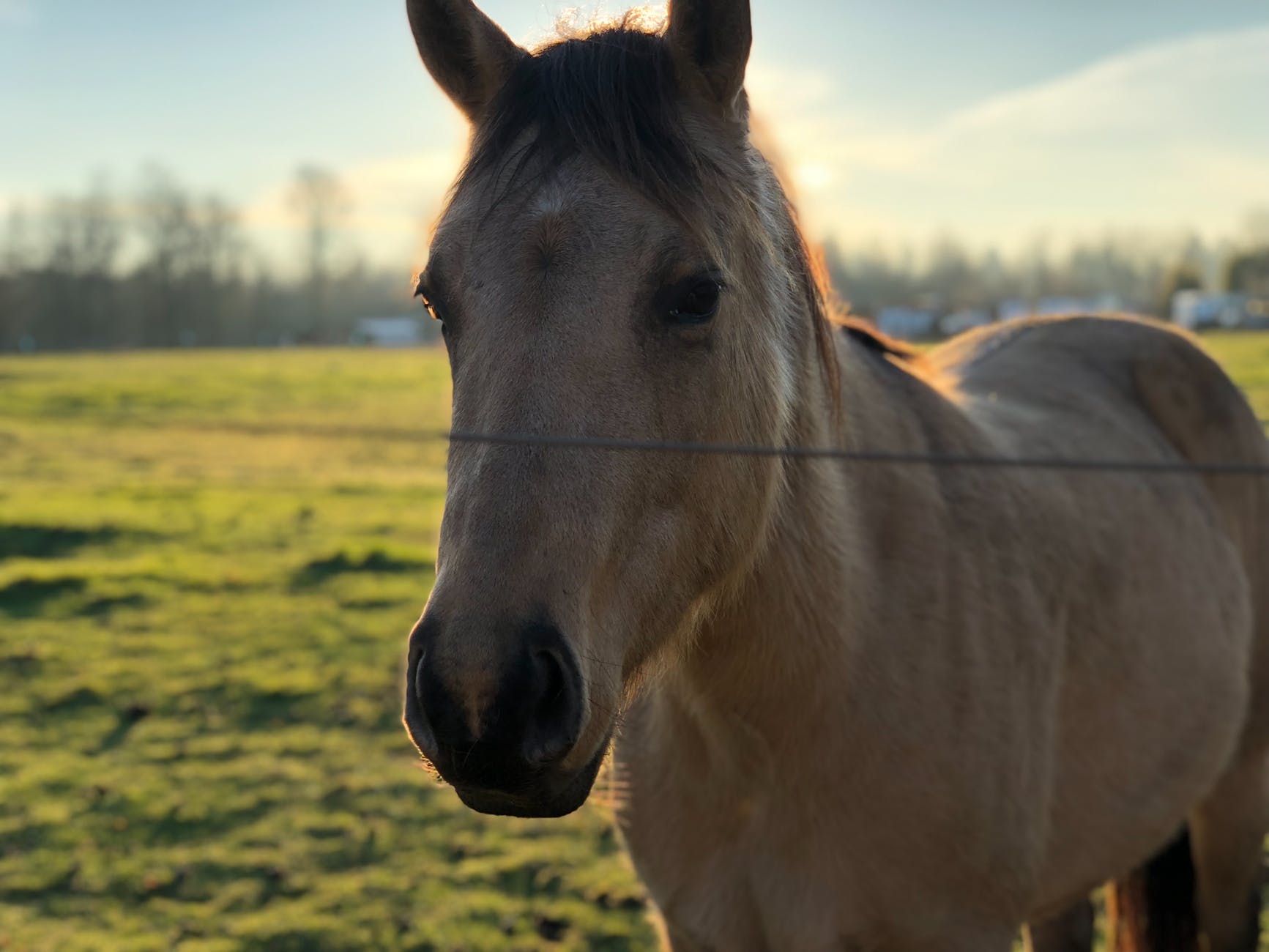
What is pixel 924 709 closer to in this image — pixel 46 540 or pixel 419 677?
pixel 419 677

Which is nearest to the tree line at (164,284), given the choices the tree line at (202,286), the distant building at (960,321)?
the tree line at (202,286)

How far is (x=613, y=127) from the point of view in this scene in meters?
2.04

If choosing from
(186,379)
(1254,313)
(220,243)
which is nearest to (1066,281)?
(1254,313)

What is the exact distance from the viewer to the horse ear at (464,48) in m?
2.30

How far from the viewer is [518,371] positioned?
1.84 meters

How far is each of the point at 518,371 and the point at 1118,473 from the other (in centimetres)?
259

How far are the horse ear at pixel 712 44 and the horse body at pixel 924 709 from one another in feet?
3.06

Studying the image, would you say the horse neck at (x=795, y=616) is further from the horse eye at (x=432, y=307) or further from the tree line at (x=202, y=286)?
the tree line at (x=202, y=286)

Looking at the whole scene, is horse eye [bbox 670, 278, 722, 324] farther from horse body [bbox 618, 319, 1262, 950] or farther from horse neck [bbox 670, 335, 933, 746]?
horse body [bbox 618, 319, 1262, 950]

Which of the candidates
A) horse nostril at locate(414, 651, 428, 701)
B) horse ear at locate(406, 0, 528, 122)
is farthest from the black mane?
horse nostril at locate(414, 651, 428, 701)

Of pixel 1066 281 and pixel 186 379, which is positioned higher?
pixel 1066 281

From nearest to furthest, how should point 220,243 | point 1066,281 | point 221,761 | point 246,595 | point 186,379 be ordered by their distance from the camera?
point 221,761 → point 246,595 → point 186,379 → point 220,243 → point 1066,281

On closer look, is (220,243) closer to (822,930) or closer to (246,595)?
(246,595)

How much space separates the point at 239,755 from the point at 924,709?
5244mm
